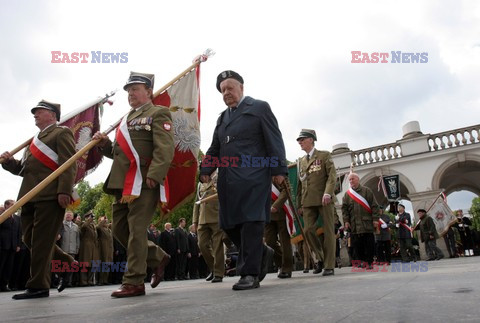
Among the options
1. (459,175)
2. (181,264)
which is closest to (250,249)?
(181,264)

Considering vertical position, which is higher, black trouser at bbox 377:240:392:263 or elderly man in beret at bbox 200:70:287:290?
elderly man in beret at bbox 200:70:287:290

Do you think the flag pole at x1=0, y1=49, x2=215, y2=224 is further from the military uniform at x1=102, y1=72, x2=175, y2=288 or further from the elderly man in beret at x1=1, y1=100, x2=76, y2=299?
the military uniform at x1=102, y1=72, x2=175, y2=288

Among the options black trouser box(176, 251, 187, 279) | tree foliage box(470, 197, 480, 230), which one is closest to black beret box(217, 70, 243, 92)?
black trouser box(176, 251, 187, 279)

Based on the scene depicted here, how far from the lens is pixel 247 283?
381cm

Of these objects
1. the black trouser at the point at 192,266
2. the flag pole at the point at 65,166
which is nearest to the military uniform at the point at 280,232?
the flag pole at the point at 65,166

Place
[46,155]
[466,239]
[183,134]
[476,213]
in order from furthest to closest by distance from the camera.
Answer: [476,213] < [466,239] < [183,134] < [46,155]

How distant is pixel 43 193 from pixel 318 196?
4.01 metres

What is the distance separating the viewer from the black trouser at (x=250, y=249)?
13.1 ft

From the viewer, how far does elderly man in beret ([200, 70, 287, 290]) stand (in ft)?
13.4

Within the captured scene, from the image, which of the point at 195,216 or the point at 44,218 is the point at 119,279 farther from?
the point at 44,218

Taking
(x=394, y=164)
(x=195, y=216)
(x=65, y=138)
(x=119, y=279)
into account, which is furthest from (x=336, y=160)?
(x=65, y=138)

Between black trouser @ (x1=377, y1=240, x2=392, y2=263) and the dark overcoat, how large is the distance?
10446 millimetres

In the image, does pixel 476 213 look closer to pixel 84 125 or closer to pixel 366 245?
pixel 366 245

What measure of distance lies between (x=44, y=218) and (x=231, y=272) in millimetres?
9795
